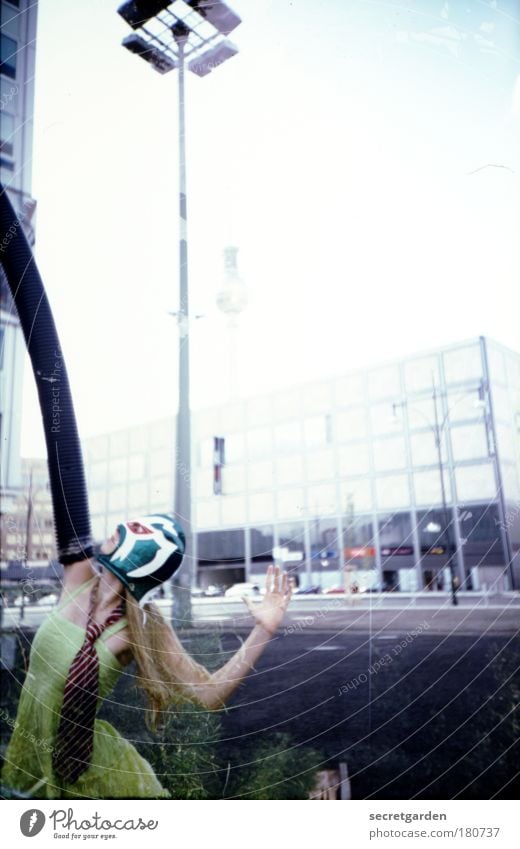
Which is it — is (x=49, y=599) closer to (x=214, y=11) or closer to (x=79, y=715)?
(x=79, y=715)

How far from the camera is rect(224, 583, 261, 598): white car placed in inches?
87.0

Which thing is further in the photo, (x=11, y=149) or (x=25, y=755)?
(x=11, y=149)

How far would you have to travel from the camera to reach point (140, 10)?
2.52 meters

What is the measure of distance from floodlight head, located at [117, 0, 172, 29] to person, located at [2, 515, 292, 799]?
2014 millimetres

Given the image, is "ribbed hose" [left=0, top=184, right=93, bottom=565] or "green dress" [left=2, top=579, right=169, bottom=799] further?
"ribbed hose" [left=0, top=184, right=93, bottom=565]

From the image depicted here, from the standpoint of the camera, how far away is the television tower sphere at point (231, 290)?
2480 mm

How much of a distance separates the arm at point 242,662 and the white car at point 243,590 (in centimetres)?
4

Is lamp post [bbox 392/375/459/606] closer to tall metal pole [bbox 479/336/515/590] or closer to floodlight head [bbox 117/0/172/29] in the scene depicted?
tall metal pole [bbox 479/336/515/590]

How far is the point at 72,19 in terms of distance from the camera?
8.39 feet

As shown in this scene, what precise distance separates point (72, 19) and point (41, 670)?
246cm

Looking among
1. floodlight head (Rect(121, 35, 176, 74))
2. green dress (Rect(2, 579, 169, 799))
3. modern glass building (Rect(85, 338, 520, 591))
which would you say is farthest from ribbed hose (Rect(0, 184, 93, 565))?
floodlight head (Rect(121, 35, 176, 74))
